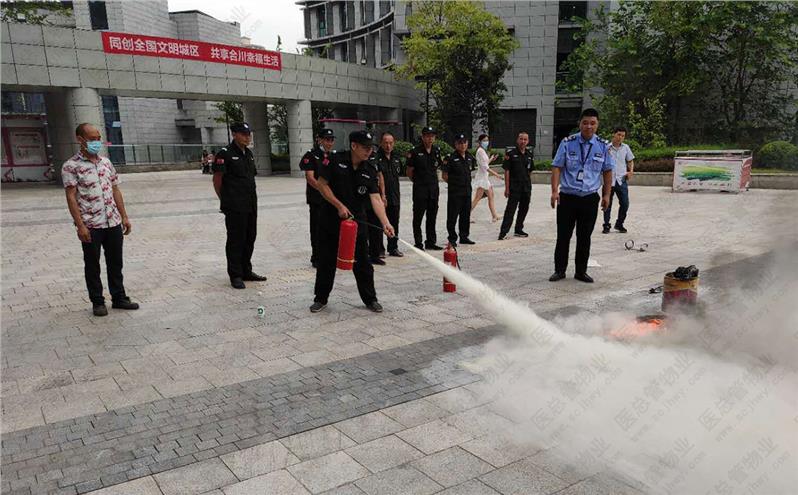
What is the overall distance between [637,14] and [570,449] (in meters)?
30.2

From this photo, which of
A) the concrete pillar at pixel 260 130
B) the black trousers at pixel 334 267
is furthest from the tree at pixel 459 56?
the black trousers at pixel 334 267

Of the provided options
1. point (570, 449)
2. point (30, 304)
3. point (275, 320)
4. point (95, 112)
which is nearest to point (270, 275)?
point (275, 320)

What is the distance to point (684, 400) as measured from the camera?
336 centimetres

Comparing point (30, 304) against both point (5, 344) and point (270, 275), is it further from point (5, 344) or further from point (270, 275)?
point (270, 275)

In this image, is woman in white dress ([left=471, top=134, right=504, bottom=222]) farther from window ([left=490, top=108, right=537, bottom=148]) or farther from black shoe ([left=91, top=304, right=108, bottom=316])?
window ([left=490, top=108, right=537, bottom=148])

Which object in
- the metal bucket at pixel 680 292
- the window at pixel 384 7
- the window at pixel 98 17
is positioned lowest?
the metal bucket at pixel 680 292

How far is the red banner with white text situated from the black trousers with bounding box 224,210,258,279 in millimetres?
18642

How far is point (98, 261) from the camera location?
554 centimetres

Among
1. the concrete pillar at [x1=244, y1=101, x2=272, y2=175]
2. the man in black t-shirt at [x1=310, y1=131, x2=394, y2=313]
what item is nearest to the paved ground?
the man in black t-shirt at [x1=310, y1=131, x2=394, y2=313]

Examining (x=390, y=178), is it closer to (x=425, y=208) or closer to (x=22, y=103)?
(x=425, y=208)

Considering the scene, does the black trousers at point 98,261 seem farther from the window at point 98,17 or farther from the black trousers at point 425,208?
the window at point 98,17

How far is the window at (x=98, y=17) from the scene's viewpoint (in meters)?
41.4

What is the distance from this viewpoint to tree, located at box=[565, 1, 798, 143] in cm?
2381

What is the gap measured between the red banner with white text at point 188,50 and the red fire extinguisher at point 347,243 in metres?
20.6
